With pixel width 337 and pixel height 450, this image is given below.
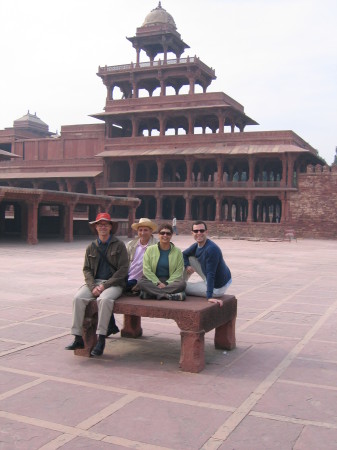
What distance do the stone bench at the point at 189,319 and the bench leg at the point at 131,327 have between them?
26.0 inches

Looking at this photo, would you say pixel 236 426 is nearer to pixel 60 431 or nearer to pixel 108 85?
pixel 60 431

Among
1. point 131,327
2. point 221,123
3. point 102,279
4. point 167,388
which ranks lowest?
point 167,388

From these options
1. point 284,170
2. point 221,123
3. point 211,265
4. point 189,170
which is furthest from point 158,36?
point 211,265

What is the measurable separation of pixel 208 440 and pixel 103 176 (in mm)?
39376

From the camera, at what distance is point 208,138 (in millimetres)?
37719

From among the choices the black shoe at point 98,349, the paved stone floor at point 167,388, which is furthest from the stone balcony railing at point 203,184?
the black shoe at point 98,349

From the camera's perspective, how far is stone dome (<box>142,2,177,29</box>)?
43.0 metres

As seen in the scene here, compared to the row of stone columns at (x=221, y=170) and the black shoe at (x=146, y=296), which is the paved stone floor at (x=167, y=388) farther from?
the row of stone columns at (x=221, y=170)

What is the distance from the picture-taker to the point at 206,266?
5074mm

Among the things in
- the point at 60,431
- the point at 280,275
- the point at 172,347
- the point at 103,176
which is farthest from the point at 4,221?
the point at 60,431

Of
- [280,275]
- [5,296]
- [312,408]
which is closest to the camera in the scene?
[312,408]

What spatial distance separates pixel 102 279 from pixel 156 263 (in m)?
0.57

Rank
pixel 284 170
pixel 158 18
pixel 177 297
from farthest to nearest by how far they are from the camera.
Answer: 1. pixel 158 18
2. pixel 284 170
3. pixel 177 297

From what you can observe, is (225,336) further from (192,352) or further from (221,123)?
(221,123)
